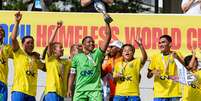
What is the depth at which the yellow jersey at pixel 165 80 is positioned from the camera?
10.2m

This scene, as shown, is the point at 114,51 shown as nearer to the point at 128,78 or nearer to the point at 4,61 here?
the point at 128,78

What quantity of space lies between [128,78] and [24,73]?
1.72 meters

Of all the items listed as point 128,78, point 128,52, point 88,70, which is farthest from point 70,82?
point 128,52

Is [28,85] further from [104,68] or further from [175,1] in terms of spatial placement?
[175,1]

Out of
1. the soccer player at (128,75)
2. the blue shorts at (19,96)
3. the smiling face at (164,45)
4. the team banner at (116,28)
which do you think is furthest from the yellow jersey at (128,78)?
the blue shorts at (19,96)

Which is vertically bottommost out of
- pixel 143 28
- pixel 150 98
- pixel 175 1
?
pixel 150 98

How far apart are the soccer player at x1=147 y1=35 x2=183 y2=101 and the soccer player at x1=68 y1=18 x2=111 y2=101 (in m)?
1.06

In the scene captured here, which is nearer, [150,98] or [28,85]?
[28,85]

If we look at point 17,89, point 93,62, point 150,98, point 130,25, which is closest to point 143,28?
point 130,25

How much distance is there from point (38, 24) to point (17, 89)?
2.10m

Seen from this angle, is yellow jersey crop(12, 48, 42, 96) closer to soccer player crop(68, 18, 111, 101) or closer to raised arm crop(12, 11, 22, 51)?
raised arm crop(12, 11, 22, 51)

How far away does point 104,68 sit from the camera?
1055cm

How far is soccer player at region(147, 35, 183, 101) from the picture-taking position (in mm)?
10242

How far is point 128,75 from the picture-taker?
33.9 ft
